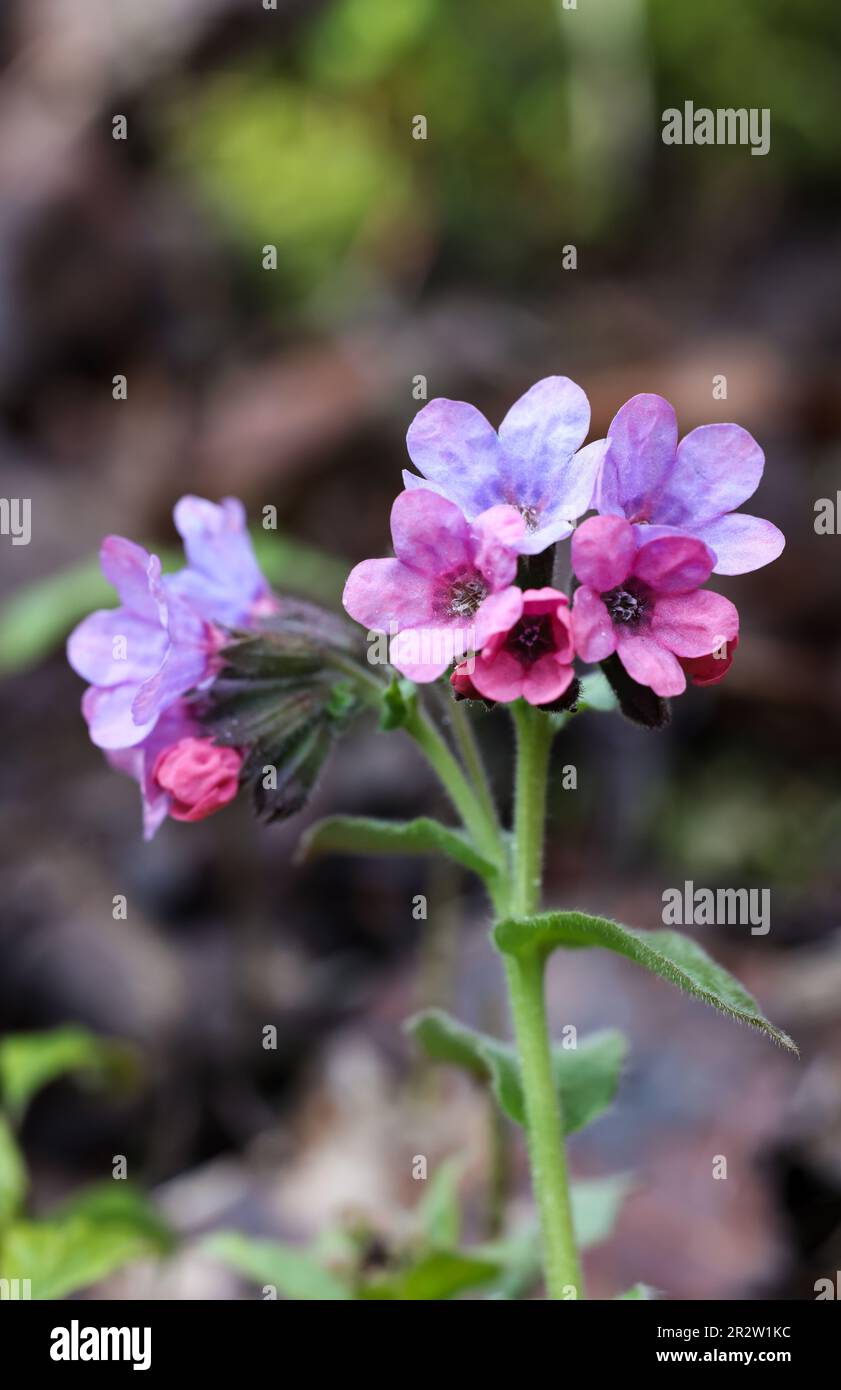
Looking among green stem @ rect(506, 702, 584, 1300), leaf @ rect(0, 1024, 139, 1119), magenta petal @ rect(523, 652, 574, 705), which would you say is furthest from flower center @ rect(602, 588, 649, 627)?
leaf @ rect(0, 1024, 139, 1119)

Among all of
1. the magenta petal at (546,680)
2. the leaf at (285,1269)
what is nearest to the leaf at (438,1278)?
the leaf at (285,1269)

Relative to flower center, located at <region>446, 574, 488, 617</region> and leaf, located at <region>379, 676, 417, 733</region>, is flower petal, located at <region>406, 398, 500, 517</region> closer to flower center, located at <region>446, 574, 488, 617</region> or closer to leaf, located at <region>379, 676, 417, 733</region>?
flower center, located at <region>446, 574, 488, 617</region>

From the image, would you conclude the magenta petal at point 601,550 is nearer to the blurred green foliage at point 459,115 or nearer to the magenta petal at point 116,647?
the magenta petal at point 116,647

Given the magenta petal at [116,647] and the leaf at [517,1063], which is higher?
the magenta petal at [116,647]

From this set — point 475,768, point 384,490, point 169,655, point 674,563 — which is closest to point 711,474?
point 674,563

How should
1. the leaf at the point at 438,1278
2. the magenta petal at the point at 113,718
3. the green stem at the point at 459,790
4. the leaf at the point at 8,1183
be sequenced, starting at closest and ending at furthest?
the magenta petal at the point at 113,718, the green stem at the point at 459,790, the leaf at the point at 438,1278, the leaf at the point at 8,1183

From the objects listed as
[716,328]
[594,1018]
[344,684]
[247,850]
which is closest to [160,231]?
[716,328]
